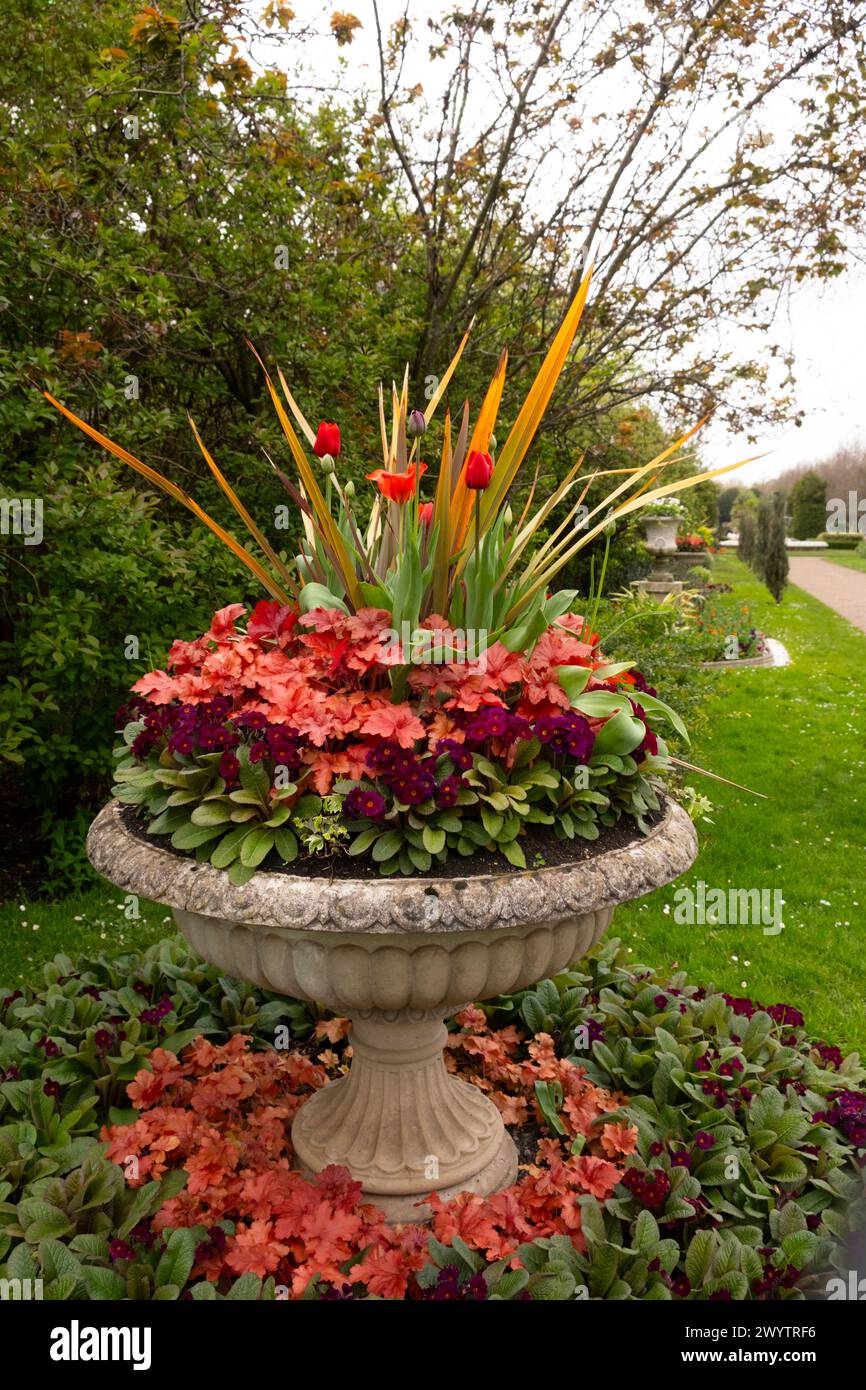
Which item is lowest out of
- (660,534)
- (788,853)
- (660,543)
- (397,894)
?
(788,853)

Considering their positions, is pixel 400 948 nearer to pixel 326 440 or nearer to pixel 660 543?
pixel 326 440

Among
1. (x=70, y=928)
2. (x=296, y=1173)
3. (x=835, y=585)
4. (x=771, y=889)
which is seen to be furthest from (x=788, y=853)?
(x=835, y=585)

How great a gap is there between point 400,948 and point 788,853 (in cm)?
383

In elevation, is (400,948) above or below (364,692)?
below

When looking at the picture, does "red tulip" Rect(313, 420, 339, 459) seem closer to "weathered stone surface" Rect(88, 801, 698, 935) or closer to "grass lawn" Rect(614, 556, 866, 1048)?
"weathered stone surface" Rect(88, 801, 698, 935)

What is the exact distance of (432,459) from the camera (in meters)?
5.66

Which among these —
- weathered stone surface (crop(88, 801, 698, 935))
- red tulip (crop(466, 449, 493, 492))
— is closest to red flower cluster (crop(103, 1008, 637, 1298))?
weathered stone surface (crop(88, 801, 698, 935))

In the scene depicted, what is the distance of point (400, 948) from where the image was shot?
1.84 meters

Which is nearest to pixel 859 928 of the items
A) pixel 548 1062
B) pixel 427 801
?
pixel 548 1062

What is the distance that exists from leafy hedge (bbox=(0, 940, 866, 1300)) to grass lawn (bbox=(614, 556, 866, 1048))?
1.81 feet

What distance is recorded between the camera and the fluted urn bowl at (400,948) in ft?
5.74

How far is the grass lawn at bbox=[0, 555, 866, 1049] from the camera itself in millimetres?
3730

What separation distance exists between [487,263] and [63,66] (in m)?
2.60
